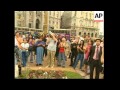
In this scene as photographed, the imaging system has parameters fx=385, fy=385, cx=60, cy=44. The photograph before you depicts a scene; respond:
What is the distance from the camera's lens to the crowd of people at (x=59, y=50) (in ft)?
25.4

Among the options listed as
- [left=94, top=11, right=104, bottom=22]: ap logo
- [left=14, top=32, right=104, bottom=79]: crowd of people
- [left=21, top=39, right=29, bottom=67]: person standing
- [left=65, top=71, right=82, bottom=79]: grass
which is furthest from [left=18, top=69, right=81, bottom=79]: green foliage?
[left=94, top=11, right=104, bottom=22]: ap logo

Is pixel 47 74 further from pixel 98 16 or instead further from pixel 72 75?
pixel 98 16

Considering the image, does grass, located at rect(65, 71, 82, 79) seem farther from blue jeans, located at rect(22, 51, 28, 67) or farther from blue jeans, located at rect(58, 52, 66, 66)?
blue jeans, located at rect(22, 51, 28, 67)

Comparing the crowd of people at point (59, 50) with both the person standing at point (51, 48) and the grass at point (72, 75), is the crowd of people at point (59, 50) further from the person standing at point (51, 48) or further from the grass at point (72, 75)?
the grass at point (72, 75)

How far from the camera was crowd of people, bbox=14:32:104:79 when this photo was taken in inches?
305

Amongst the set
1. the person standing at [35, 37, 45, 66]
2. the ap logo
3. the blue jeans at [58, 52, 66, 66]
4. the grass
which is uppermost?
the ap logo

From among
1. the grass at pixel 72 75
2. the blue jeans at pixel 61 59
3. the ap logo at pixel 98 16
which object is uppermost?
the ap logo at pixel 98 16

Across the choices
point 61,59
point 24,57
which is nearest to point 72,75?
point 61,59

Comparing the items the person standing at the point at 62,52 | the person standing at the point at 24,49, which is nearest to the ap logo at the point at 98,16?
the person standing at the point at 62,52

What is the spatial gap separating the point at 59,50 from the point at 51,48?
0.55ft
